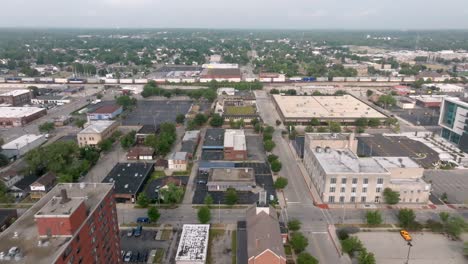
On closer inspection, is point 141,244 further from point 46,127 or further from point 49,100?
point 49,100

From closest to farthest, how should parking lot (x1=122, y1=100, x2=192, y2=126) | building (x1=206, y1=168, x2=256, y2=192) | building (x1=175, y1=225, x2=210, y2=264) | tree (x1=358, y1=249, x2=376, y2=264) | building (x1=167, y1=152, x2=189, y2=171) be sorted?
tree (x1=358, y1=249, x2=376, y2=264)
building (x1=175, y1=225, x2=210, y2=264)
building (x1=206, y1=168, x2=256, y2=192)
building (x1=167, y1=152, x2=189, y2=171)
parking lot (x1=122, y1=100, x2=192, y2=126)

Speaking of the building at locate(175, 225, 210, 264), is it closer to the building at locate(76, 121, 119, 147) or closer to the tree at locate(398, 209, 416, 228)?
the tree at locate(398, 209, 416, 228)

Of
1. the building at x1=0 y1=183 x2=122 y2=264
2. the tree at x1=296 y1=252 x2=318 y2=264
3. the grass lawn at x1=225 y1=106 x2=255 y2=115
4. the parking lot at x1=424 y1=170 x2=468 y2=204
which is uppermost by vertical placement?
the building at x1=0 y1=183 x2=122 y2=264

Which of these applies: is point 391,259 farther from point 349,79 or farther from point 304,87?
point 349,79

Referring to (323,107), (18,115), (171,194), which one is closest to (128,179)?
(171,194)

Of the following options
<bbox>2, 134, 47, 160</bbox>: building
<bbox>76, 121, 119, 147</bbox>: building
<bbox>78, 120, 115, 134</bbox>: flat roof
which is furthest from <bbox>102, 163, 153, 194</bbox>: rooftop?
<bbox>2, 134, 47, 160</bbox>: building

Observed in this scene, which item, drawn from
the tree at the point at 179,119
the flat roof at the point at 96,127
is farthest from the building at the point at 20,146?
the tree at the point at 179,119

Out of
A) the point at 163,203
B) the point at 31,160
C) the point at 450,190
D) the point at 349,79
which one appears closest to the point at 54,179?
the point at 31,160
